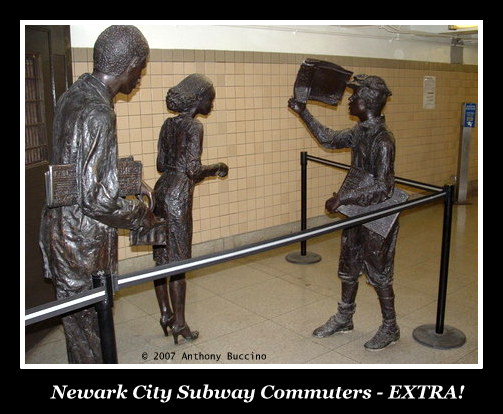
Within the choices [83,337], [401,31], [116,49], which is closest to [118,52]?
[116,49]

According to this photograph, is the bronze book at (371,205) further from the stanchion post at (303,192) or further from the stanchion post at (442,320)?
the stanchion post at (303,192)

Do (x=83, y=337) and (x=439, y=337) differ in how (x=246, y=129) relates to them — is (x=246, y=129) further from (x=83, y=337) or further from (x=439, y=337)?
(x=83, y=337)

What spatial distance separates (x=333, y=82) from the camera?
3.48 metres

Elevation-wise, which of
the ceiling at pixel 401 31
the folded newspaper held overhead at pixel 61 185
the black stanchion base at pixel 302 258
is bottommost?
the black stanchion base at pixel 302 258

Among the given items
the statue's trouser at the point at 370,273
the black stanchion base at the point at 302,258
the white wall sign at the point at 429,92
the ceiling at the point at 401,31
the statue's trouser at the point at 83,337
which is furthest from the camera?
the white wall sign at the point at 429,92

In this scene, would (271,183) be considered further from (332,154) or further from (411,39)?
(411,39)

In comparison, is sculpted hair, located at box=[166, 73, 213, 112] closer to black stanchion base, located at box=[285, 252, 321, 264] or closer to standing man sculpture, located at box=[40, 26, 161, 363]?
standing man sculpture, located at box=[40, 26, 161, 363]

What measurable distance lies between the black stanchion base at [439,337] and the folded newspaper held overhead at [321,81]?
180 centimetres

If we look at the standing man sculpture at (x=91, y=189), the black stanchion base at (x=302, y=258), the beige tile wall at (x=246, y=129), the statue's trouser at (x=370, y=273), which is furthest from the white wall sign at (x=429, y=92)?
the standing man sculpture at (x=91, y=189)

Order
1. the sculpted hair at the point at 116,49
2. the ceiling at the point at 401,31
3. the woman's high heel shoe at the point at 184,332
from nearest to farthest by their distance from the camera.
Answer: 1. the sculpted hair at the point at 116,49
2. the woman's high heel shoe at the point at 184,332
3. the ceiling at the point at 401,31

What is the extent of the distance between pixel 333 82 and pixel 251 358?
1985 millimetres

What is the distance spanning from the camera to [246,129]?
564cm

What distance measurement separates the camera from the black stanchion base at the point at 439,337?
3.46 meters

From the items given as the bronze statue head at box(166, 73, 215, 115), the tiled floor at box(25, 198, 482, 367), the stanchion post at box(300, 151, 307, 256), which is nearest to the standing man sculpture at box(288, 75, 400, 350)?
the tiled floor at box(25, 198, 482, 367)
